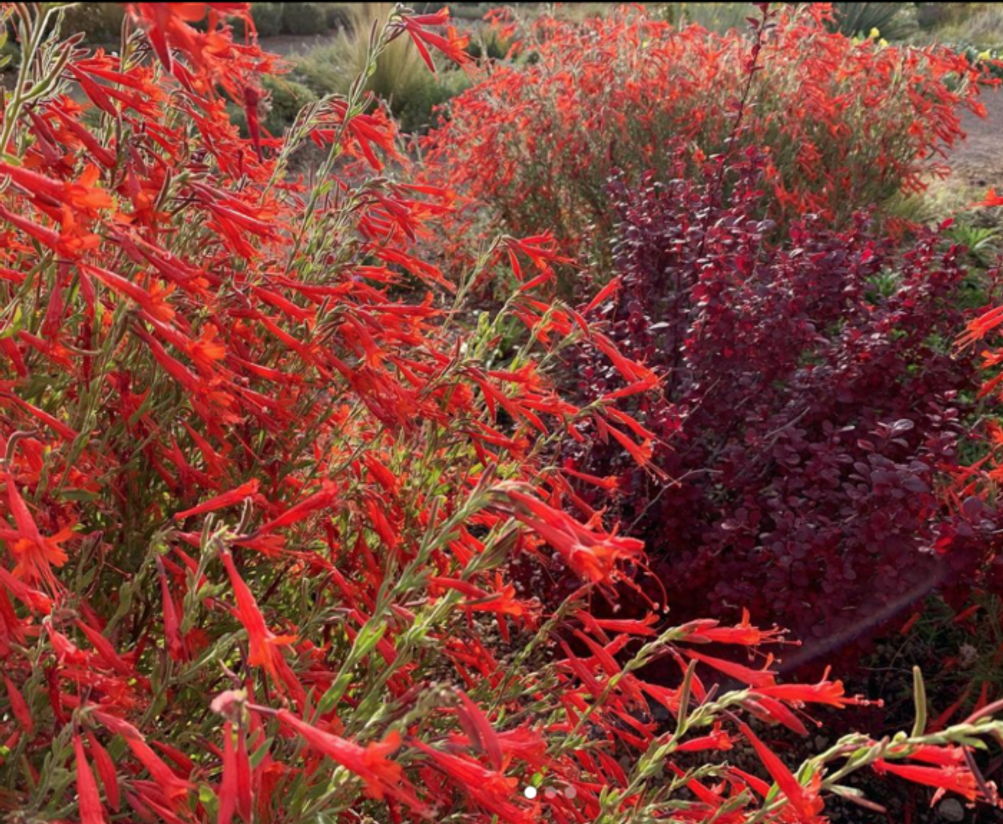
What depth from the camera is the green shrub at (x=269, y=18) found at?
1823 cm

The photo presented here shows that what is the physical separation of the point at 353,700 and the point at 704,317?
5.01 feet

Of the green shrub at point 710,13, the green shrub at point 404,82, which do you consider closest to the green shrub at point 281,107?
the green shrub at point 404,82

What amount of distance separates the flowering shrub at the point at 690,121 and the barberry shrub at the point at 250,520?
10.3ft

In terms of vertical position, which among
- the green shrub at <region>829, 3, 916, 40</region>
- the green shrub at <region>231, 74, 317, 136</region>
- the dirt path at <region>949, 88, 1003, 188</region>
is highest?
the green shrub at <region>829, 3, 916, 40</region>

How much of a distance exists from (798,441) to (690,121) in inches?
123

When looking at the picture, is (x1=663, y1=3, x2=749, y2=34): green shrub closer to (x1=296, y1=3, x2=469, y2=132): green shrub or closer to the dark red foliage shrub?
(x1=296, y1=3, x2=469, y2=132): green shrub

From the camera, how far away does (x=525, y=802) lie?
1.65 metres

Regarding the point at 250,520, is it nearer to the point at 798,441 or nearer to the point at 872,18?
the point at 798,441

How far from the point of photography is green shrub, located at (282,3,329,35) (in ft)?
63.3

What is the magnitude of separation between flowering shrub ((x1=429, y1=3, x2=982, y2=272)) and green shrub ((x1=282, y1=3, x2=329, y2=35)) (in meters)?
15.0

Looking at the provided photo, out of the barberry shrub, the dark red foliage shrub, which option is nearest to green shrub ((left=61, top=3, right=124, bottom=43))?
the dark red foliage shrub

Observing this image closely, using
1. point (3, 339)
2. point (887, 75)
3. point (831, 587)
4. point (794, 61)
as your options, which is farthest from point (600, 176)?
point (3, 339)

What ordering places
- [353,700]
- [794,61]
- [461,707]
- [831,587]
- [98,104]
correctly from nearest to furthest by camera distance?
[461,707], [98,104], [353,700], [831,587], [794,61]

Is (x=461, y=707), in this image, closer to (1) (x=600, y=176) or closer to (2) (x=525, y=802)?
(2) (x=525, y=802)
